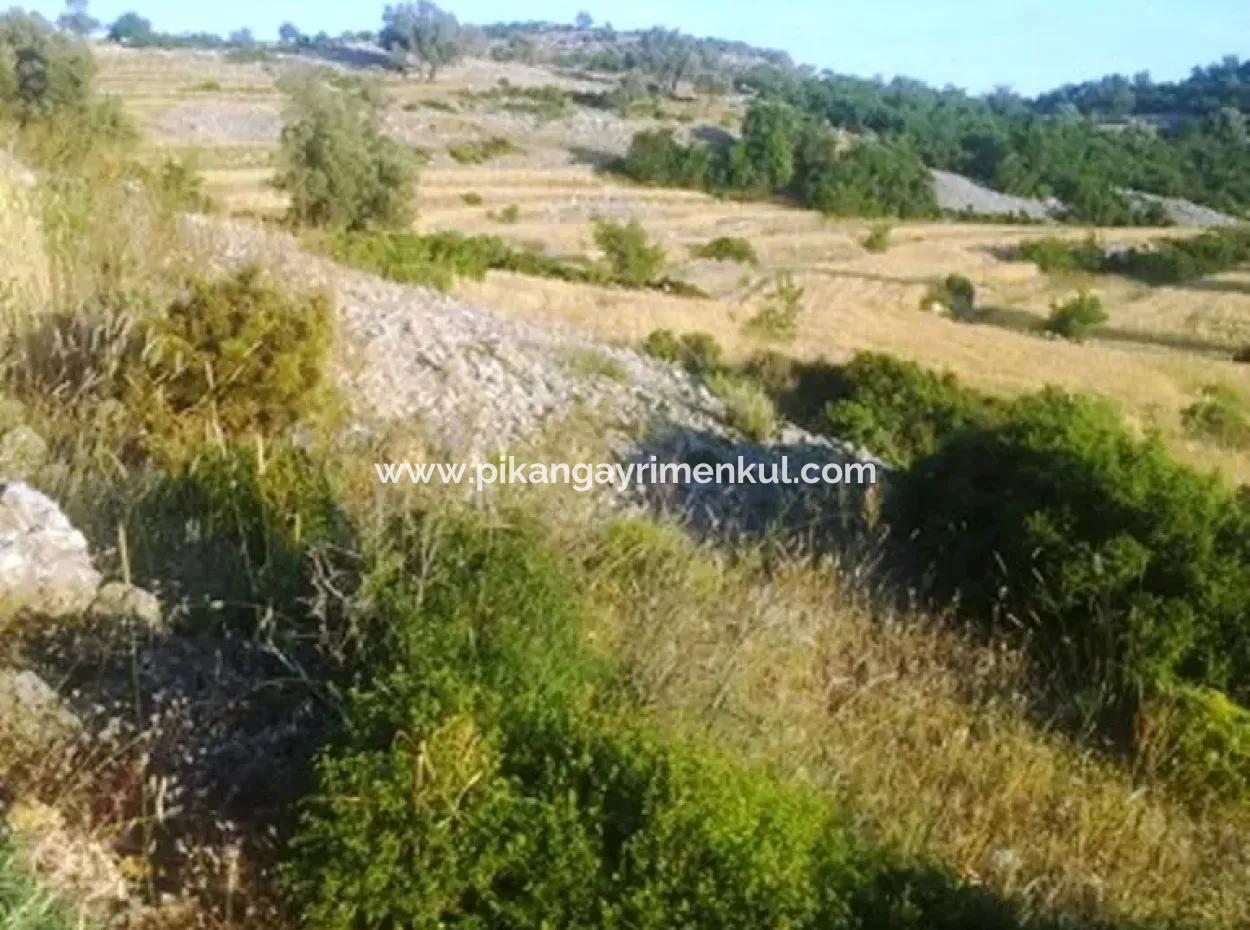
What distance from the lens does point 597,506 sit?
4.90m

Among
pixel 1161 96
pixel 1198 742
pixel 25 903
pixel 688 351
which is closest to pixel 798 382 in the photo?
pixel 688 351

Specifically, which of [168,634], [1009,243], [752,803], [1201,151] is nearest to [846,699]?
[752,803]

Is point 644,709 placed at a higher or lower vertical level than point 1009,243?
higher

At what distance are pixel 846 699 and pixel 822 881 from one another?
1656 millimetres

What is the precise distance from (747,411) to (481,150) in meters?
53.2

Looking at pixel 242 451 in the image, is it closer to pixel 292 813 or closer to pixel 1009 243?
pixel 292 813

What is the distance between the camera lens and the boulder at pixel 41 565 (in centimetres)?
395

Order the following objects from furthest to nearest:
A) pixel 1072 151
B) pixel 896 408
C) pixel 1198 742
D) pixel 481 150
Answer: pixel 1072 151 → pixel 481 150 → pixel 896 408 → pixel 1198 742

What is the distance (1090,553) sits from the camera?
6.58 metres

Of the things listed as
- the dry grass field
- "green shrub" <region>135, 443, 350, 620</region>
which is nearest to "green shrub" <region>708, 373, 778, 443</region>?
the dry grass field

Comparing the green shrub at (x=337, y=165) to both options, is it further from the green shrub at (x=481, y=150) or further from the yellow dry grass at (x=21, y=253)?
the green shrub at (x=481, y=150)

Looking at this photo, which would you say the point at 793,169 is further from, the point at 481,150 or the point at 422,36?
the point at 422,36

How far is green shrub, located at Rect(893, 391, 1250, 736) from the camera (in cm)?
→ 610

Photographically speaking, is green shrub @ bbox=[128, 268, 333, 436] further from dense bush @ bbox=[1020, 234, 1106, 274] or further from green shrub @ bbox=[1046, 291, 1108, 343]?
dense bush @ bbox=[1020, 234, 1106, 274]
